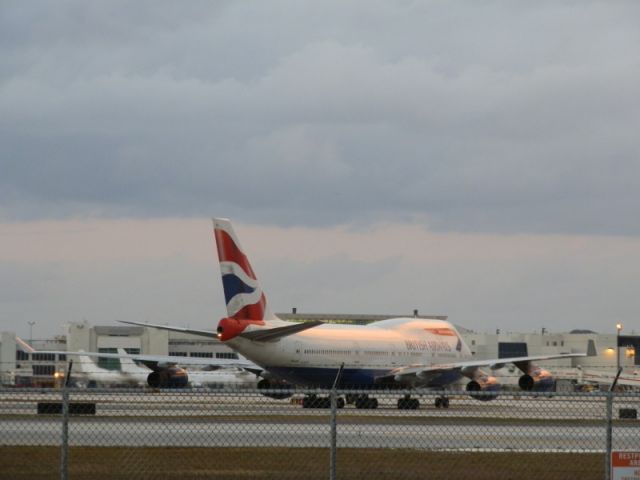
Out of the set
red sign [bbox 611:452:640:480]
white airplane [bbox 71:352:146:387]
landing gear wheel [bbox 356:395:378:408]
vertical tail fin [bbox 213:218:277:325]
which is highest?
vertical tail fin [bbox 213:218:277:325]

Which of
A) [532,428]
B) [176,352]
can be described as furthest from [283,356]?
[176,352]

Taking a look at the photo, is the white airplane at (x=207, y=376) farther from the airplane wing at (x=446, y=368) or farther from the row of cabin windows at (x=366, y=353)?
the airplane wing at (x=446, y=368)

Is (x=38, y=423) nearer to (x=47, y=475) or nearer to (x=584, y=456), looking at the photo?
(x=47, y=475)

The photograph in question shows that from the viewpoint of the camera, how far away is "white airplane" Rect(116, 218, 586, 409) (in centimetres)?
5359

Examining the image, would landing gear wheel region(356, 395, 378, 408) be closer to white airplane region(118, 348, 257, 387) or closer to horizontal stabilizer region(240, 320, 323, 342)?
horizontal stabilizer region(240, 320, 323, 342)

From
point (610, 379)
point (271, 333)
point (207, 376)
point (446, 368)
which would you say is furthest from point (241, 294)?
point (207, 376)

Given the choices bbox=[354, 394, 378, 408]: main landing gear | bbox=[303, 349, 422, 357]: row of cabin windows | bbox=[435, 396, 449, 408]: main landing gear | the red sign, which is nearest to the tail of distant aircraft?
bbox=[303, 349, 422, 357]: row of cabin windows

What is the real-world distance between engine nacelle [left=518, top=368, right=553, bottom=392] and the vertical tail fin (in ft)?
39.7

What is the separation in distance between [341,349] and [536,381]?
890 cm

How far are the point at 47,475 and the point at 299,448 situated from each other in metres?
5.86

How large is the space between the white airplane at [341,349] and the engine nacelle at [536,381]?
0.15ft

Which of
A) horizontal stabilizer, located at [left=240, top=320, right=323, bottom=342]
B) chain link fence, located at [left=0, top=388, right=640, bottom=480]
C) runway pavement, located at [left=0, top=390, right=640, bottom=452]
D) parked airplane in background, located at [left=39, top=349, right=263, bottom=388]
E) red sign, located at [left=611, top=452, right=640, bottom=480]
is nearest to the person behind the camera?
red sign, located at [left=611, top=452, right=640, bottom=480]

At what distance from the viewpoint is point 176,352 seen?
14200cm

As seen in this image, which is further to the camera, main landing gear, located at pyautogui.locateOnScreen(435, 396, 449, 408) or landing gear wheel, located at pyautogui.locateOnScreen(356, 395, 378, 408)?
main landing gear, located at pyautogui.locateOnScreen(435, 396, 449, 408)
